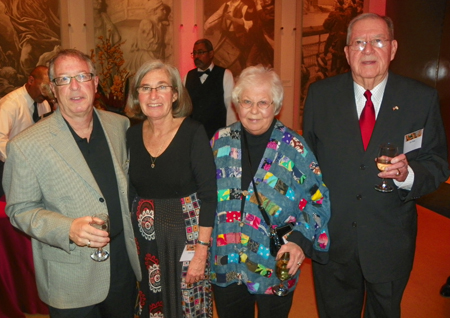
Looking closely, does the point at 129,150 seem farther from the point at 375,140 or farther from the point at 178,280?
the point at 375,140

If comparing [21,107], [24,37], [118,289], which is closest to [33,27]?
[24,37]

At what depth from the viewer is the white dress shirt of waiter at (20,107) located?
14.3ft

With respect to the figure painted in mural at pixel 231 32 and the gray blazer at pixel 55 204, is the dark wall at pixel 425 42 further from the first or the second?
the gray blazer at pixel 55 204

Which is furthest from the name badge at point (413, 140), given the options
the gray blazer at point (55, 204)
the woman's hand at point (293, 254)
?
the gray blazer at point (55, 204)

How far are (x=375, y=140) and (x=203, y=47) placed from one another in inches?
160

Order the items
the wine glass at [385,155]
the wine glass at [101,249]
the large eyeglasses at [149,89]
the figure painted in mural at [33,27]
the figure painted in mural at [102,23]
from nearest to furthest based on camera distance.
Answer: the wine glass at [101,249] < the wine glass at [385,155] < the large eyeglasses at [149,89] < the figure painted in mural at [33,27] < the figure painted in mural at [102,23]

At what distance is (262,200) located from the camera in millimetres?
2164

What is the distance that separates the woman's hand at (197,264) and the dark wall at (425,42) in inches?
251

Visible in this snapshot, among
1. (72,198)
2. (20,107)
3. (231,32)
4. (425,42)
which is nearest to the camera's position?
(72,198)

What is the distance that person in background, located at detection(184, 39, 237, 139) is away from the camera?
5.62 m

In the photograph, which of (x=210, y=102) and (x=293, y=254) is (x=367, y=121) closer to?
(x=293, y=254)

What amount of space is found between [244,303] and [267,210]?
0.59 m

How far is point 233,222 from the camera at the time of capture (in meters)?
2.21

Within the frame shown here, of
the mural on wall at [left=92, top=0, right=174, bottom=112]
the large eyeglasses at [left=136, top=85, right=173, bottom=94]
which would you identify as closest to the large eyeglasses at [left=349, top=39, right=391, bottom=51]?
the large eyeglasses at [left=136, top=85, right=173, bottom=94]
